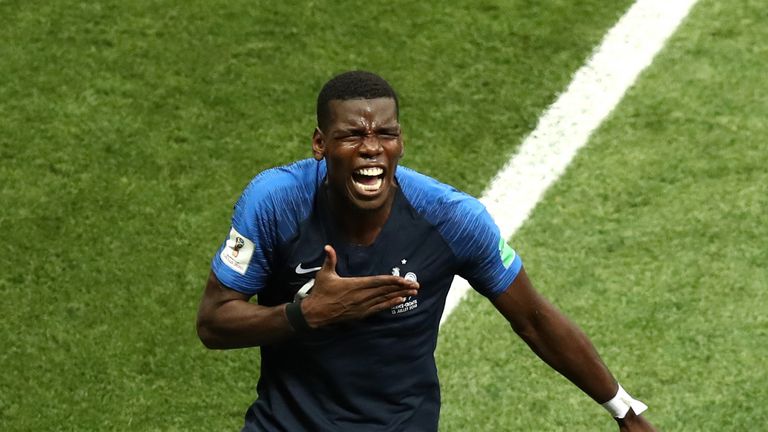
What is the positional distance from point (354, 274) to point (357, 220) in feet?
0.58

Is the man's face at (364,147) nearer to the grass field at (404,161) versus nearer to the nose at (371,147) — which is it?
the nose at (371,147)

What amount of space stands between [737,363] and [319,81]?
3002 millimetres

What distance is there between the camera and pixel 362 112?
4.98 m

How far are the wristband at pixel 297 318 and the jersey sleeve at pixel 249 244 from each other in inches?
10.6

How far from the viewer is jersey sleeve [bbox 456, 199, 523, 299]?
5.23 meters

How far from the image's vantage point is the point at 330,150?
5.02 metres

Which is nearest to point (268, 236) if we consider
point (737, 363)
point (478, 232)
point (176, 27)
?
point (478, 232)

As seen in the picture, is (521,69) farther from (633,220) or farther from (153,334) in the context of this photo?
(153,334)

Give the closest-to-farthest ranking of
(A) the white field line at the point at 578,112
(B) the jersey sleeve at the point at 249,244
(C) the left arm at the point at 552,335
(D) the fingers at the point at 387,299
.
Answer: (D) the fingers at the point at 387,299 < (B) the jersey sleeve at the point at 249,244 < (C) the left arm at the point at 552,335 < (A) the white field line at the point at 578,112

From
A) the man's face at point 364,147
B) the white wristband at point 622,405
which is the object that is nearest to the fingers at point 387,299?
the man's face at point 364,147

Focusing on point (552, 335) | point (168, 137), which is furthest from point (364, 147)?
point (168, 137)

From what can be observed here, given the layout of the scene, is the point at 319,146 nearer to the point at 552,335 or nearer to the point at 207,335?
the point at 207,335

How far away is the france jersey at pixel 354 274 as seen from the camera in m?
5.15

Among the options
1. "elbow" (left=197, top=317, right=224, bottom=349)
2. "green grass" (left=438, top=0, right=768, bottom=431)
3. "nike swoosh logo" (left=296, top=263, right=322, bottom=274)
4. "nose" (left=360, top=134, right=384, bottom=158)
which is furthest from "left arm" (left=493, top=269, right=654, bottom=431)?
"green grass" (left=438, top=0, right=768, bottom=431)
